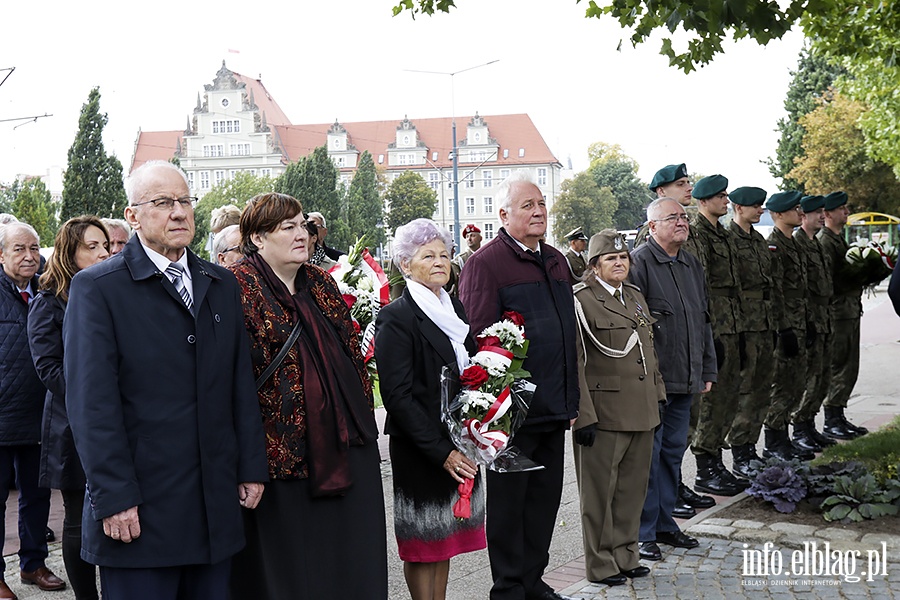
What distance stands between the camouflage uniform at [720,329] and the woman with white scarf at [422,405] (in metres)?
3.64

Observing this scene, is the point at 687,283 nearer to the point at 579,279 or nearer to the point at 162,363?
the point at 579,279

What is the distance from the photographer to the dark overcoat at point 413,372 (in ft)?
15.6

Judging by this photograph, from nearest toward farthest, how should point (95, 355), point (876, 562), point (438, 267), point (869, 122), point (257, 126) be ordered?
1. point (95, 355)
2. point (438, 267)
3. point (876, 562)
4. point (869, 122)
5. point (257, 126)

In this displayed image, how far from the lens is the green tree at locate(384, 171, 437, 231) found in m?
93.2

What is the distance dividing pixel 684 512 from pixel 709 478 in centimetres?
79

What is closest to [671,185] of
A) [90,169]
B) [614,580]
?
[614,580]

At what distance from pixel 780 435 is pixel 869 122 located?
14937 millimetres

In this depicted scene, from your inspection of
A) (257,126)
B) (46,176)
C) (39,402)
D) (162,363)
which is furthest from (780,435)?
(46,176)

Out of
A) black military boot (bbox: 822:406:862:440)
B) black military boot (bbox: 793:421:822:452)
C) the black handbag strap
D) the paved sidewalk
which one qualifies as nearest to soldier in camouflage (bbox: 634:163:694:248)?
the paved sidewalk

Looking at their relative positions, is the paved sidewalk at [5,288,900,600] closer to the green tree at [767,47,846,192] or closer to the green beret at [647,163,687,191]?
the green beret at [647,163,687,191]

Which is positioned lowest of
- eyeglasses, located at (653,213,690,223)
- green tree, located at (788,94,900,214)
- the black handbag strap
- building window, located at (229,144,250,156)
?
the black handbag strap

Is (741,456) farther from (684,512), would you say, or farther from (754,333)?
(684,512)

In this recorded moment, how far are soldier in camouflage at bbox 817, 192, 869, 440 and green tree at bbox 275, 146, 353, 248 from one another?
71.3 metres

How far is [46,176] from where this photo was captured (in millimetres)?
159750
